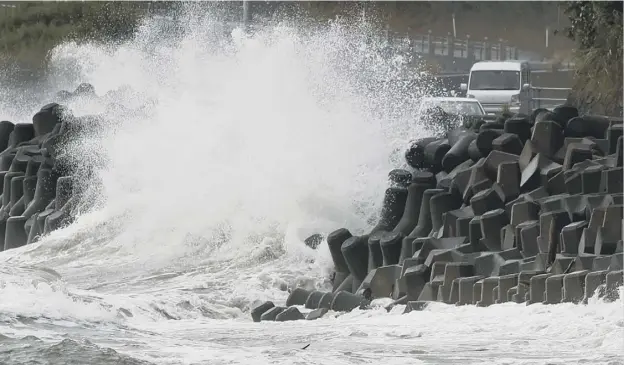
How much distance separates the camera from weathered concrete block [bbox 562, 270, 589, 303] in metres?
10.6

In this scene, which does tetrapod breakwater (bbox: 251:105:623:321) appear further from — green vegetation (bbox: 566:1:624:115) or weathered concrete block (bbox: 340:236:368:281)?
green vegetation (bbox: 566:1:624:115)

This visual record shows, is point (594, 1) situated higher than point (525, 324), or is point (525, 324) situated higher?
point (594, 1)

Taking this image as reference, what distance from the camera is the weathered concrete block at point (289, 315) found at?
12.2m

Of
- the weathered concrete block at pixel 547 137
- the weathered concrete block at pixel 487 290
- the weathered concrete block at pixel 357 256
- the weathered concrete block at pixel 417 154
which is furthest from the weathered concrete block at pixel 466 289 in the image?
the weathered concrete block at pixel 417 154

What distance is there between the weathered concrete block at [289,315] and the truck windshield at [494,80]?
55.9ft

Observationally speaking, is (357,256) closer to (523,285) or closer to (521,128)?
(521,128)

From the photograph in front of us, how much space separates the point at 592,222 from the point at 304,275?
398 cm

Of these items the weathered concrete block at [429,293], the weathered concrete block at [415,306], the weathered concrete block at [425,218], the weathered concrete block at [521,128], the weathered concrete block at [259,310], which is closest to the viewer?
the weathered concrete block at [415,306]

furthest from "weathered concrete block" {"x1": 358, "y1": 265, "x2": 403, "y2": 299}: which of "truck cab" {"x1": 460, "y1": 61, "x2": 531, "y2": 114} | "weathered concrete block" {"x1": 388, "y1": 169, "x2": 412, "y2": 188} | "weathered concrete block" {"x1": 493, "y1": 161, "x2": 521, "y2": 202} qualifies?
"truck cab" {"x1": 460, "y1": 61, "x2": 531, "y2": 114}

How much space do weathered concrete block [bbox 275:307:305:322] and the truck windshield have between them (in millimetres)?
17042

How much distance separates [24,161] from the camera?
20.4m

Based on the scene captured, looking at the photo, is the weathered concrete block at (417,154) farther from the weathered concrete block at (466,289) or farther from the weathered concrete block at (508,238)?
the weathered concrete block at (466,289)

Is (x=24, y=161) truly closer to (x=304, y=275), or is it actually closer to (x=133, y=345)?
(x=304, y=275)

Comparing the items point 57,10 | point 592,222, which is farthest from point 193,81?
point 57,10
